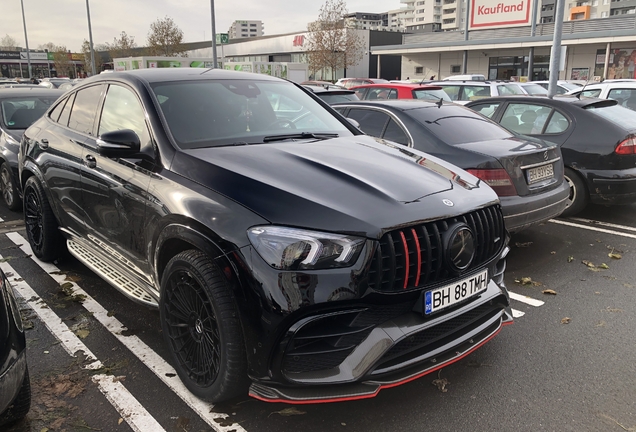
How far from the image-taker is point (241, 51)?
73625mm

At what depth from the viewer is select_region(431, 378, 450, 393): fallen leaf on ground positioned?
306cm

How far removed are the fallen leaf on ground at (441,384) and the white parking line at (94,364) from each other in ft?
5.07

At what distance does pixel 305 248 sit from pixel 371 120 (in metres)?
3.96

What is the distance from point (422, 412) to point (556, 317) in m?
1.74

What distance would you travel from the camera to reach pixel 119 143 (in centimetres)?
329

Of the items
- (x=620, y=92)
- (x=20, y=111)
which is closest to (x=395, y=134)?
(x=20, y=111)

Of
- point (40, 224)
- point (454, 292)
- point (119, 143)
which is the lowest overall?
point (40, 224)

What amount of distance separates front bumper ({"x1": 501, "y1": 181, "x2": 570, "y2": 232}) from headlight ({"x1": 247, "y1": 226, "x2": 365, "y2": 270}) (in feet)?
9.12

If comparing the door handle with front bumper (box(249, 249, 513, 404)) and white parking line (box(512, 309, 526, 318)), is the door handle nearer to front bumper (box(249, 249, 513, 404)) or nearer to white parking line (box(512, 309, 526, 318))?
front bumper (box(249, 249, 513, 404))

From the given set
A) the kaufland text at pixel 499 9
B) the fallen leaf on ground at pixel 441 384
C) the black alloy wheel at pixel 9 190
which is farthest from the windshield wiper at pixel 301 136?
the kaufland text at pixel 499 9

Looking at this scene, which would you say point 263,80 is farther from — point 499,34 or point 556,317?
point 499,34

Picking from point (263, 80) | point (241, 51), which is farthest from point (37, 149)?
point (241, 51)

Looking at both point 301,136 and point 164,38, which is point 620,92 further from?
point 164,38

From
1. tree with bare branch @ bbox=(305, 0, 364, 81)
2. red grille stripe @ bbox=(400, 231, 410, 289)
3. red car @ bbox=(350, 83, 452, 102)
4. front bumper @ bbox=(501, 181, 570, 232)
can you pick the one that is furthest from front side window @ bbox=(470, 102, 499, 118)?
tree with bare branch @ bbox=(305, 0, 364, 81)
